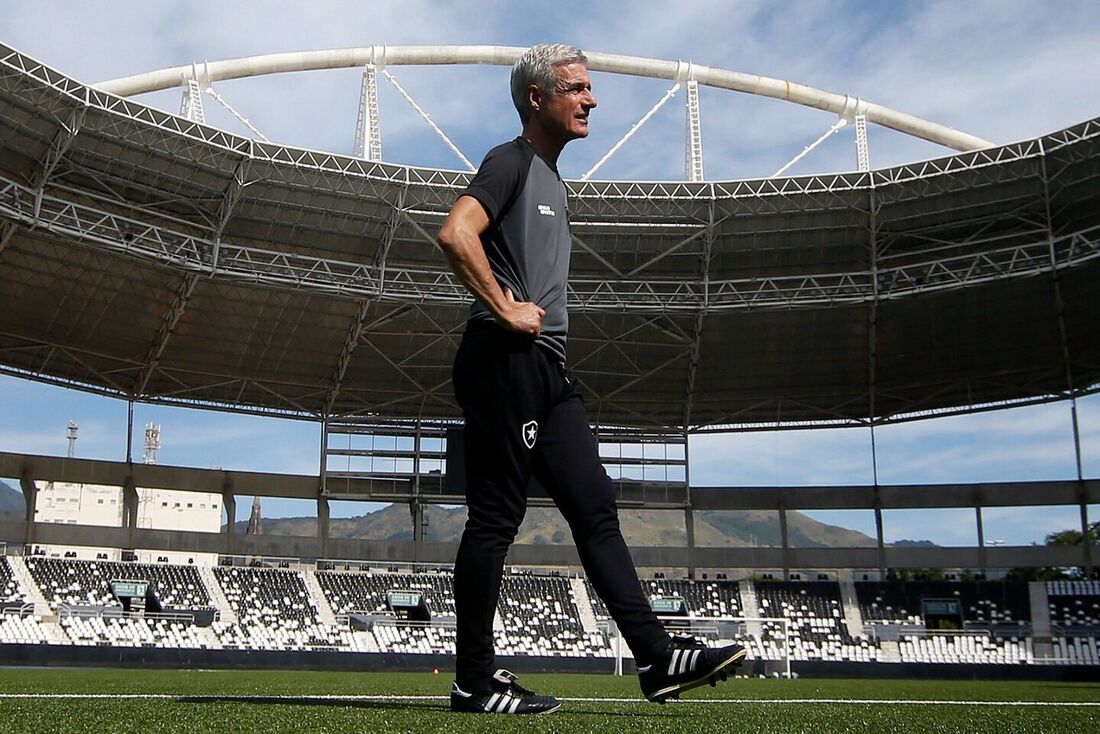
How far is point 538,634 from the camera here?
1385 inches

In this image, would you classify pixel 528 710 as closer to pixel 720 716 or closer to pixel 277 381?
pixel 720 716

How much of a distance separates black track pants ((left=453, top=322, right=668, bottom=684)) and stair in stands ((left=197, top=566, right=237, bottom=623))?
31920 mm

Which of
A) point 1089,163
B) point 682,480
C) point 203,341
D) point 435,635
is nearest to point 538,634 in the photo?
point 435,635

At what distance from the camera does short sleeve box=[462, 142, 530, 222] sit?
3512 millimetres

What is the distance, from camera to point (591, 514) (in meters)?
3.61

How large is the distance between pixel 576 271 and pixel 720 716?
26931 millimetres

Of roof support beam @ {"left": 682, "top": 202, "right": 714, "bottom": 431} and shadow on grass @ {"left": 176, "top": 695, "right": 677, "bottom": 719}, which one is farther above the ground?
roof support beam @ {"left": 682, "top": 202, "right": 714, "bottom": 431}

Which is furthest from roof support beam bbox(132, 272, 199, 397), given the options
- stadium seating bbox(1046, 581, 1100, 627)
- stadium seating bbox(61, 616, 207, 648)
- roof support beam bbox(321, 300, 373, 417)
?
stadium seating bbox(1046, 581, 1100, 627)

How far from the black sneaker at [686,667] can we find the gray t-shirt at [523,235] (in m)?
0.98

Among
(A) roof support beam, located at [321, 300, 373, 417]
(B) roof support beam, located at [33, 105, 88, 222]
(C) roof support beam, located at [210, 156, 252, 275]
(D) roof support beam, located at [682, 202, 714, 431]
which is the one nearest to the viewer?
(B) roof support beam, located at [33, 105, 88, 222]

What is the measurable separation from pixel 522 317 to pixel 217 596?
3327 centimetres

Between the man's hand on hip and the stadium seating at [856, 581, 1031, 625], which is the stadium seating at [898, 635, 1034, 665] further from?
the man's hand on hip

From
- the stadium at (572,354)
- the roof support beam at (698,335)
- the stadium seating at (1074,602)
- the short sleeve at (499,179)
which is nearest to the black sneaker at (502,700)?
the short sleeve at (499,179)

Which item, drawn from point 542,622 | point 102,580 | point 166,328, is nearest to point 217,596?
point 102,580
